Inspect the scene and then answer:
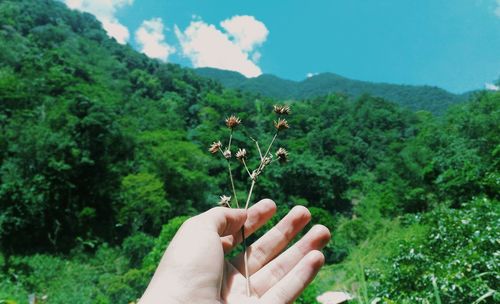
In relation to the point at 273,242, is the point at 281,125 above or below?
above

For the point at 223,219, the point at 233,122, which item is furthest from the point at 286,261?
the point at 233,122

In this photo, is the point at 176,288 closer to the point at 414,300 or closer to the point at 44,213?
the point at 414,300

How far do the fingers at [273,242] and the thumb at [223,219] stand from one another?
0.21 meters

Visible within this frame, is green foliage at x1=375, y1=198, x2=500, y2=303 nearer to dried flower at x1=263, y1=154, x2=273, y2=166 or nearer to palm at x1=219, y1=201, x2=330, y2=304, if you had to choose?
palm at x1=219, y1=201, x2=330, y2=304

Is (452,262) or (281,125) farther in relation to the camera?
(452,262)

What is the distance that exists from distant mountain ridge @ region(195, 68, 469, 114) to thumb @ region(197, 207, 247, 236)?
9114cm

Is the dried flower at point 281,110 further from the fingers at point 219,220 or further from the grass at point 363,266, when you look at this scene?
the grass at point 363,266

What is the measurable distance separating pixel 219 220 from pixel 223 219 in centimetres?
2

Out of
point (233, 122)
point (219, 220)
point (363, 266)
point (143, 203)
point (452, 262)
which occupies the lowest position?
point (143, 203)

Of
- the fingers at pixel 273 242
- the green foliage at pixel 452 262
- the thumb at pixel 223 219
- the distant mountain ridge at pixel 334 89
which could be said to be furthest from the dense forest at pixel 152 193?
the distant mountain ridge at pixel 334 89

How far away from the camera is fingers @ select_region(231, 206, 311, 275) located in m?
1.89

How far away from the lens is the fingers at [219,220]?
1650mm

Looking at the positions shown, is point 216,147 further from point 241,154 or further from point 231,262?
point 231,262

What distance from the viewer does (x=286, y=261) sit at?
6.10 feet
